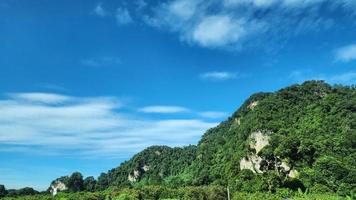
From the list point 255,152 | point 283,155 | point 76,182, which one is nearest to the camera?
point 283,155

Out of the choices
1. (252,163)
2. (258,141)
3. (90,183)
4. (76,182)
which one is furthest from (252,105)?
(90,183)

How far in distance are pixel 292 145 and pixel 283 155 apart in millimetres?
2943

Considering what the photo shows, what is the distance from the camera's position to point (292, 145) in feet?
290

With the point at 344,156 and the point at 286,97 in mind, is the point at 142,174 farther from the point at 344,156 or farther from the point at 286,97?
the point at 344,156

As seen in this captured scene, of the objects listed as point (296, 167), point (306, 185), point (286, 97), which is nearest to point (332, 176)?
point (306, 185)

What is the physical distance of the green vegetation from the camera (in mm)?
68875

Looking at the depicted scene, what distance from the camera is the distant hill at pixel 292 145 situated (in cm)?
7041

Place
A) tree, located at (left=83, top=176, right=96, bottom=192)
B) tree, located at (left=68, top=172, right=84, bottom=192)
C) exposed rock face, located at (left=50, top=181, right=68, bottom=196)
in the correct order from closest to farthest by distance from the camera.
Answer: tree, located at (left=68, top=172, right=84, bottom=192) < exposed rock face, located at (left=50, top=181, right=68, bottom=196) < tree, located at (left=83, top=176, right=96, bottom=192)

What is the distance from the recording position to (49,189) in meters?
166

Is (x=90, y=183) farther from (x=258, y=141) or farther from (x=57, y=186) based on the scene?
(x=258, y=141)

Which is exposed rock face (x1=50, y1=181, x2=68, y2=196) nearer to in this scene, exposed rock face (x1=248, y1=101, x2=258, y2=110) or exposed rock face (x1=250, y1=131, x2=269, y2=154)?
exposed rock face (x1=248, y1=101, x2=258, y2=110)

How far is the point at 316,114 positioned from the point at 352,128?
15.8 meters

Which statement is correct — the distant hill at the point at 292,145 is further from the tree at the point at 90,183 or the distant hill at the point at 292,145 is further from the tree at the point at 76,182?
the tree at the point at 90,183

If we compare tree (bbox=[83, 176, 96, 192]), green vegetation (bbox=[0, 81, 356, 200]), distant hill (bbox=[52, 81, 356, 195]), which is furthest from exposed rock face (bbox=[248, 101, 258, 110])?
tree (bbox=[83, 176, 96, 192])
